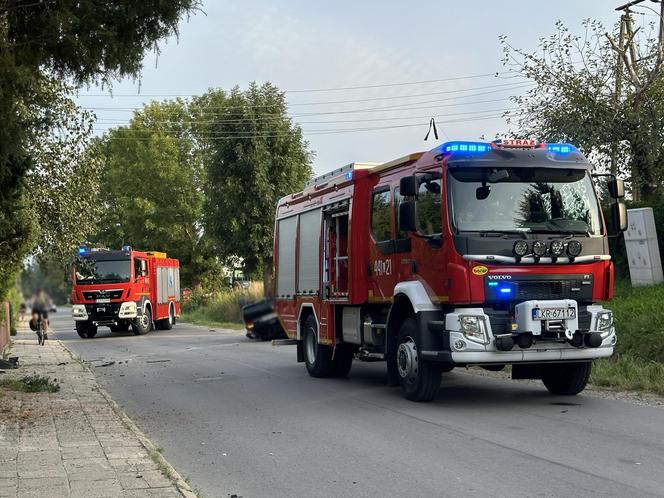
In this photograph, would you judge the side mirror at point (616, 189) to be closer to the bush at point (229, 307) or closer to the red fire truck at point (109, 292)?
the red fire truck at point (109, 292)

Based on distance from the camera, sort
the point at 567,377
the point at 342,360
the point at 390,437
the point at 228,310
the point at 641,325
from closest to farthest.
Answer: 1. the point at 390,437
2. the point at 567,377
3. the point at 641,325
4. the point at 342,360
5. the point at 228,310

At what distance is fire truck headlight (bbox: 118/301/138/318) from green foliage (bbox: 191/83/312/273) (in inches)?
327

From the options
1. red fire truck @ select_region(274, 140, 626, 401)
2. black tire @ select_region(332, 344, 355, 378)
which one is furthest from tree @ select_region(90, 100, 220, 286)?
red fire truck @ select_region(274, 140, 626, 401)

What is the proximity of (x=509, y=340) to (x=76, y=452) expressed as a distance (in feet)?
16.2

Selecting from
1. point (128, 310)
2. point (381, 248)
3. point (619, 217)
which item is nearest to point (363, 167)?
point (381, 248)

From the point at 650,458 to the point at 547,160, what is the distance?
4341 millimetres

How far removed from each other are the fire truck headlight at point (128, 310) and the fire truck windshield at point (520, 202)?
71.0 ft

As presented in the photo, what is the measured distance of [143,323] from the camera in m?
31.1

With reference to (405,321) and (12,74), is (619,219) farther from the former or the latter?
(12,74)

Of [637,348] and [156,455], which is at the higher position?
[637,348]

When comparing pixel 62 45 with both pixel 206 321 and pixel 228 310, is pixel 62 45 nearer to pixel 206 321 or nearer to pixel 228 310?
pixel 228 310

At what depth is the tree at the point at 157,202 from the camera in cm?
5559

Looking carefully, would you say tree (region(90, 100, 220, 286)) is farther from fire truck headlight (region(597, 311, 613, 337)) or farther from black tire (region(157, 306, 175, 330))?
fire truck headlight (region(597, 311, 613, 337))

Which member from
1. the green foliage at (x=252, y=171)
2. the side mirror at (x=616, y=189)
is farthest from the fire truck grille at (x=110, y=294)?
the side mirror at (x=616, y=189)
